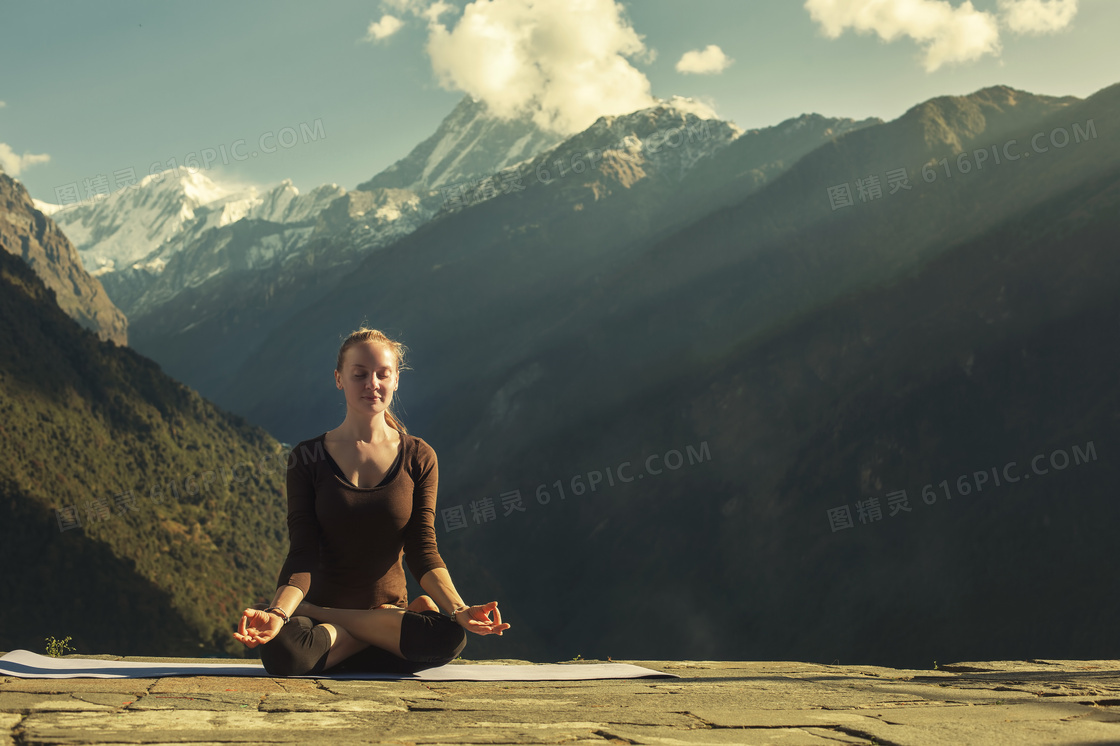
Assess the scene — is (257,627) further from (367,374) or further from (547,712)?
(547,712)

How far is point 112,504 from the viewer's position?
3351 inches

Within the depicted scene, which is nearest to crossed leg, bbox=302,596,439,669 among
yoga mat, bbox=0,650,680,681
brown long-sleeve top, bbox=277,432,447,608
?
brown long-sleeve top, bbox=277,432,447,608

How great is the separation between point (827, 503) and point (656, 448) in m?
31.9

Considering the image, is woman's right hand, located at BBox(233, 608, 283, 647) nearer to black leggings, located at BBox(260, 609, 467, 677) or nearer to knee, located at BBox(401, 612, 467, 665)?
black leggings, located at BBox(260, 609, 467, 677)

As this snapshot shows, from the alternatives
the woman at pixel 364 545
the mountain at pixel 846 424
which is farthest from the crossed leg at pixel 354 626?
the mountain at pixel 846 424

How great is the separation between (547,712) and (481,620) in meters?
1.27

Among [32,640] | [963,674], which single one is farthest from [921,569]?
[32,640]

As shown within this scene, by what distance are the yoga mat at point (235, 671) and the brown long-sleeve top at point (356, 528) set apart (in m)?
0.81

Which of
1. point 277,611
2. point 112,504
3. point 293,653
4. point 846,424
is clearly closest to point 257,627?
point 277,611

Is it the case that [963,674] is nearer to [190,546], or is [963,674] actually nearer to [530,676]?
[530,676]

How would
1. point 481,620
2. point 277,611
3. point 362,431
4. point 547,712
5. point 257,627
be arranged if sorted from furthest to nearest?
1. point 362,431
2. point 481,620
3. point 277,611
4. point 257,627
5. point 547,712

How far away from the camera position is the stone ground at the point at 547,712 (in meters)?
4.66

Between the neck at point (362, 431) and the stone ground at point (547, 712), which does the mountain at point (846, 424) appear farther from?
the neck at point (362, 431)

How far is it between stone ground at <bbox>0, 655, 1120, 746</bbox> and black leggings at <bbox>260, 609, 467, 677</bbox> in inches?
7.7
